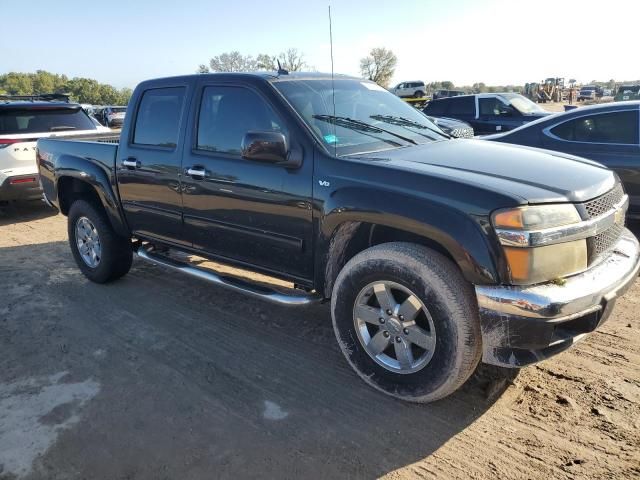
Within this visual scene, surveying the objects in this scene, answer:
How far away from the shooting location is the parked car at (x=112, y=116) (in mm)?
20344

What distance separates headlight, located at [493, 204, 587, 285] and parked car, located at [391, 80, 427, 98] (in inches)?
1458

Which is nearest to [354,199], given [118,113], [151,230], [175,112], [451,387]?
[451,387]

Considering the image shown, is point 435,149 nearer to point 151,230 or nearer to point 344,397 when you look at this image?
point 344,397

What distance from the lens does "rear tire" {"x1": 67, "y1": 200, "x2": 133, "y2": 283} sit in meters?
5.01

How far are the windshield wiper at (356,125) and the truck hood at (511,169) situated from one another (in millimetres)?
190

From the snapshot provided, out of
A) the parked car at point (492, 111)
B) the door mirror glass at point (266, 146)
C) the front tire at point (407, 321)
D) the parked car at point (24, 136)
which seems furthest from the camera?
the parked car at point (492, 111)

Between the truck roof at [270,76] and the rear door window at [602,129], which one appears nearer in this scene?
the truck roof at [270,76]

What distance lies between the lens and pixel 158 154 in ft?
13.8

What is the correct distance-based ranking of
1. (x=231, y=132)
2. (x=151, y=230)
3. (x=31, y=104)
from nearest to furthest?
(x=231, y=132)
(x=151, y=230)
(x=31, y=104)

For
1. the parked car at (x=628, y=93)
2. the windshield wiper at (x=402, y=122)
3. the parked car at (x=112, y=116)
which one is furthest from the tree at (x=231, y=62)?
the parked car at (x=628, y=93)

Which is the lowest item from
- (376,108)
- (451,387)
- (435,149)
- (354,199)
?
(451,387)

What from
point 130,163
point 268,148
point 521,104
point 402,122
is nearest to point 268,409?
point 268,148

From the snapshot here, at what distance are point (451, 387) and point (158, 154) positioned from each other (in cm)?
293

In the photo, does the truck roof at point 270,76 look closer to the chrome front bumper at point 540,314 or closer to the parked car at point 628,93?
the chrome front bumper at point 540,314
